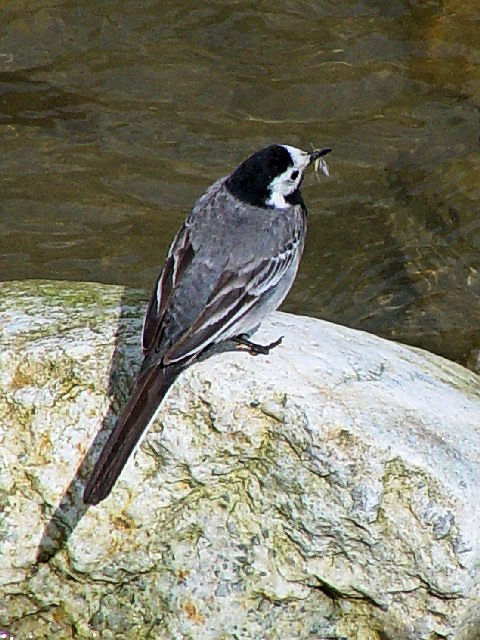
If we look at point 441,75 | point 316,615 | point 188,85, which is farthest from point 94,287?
point 441,75

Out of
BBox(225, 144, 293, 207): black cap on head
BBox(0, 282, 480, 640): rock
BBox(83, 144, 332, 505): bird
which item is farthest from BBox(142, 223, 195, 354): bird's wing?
BBox(225, 144, 293, 207): black cap on head

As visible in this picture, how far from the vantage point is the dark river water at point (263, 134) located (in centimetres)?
923

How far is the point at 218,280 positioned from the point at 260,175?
0.81 metres

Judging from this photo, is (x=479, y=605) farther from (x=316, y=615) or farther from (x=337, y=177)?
(x=337, y=177)

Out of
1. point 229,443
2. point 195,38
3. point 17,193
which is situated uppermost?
point 229,443

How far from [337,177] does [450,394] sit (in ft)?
14.0

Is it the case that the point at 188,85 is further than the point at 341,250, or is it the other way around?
the point at 188,85

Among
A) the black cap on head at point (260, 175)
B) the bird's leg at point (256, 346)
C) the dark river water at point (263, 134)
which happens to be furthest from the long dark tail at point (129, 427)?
the dark river water at point (263, 134)

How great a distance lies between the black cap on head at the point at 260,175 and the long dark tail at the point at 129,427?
148 centimetres

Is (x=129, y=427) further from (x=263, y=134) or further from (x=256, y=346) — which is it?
(x=263, y=134)

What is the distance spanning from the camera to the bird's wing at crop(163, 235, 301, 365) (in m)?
5.37

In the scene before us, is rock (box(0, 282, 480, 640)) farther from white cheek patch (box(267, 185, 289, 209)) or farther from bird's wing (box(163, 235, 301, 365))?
white cheek patch (box(267, 185, 289, 209))

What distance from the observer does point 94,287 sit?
22.0 ft

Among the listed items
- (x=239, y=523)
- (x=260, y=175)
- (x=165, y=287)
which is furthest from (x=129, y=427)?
(x=260, y=175)
